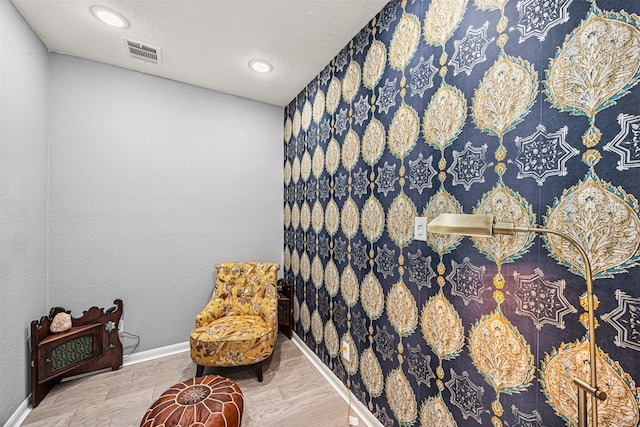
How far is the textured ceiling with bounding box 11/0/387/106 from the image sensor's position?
5.35ft

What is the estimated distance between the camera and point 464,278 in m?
1.14

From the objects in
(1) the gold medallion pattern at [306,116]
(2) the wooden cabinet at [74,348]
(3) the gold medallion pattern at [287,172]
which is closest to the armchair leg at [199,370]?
(2) the wooden cabinet at [74,348]

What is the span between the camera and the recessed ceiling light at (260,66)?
2207 millimetres

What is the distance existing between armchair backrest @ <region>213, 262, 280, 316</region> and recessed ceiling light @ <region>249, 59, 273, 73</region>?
1.87 m

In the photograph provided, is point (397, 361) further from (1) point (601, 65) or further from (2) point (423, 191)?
(1) point (601, 65)

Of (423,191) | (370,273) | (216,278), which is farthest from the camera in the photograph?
(216,278)

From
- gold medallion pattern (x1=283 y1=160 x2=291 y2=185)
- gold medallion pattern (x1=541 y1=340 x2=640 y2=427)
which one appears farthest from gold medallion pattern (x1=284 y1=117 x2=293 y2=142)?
gold medallion pattern (x1=541 y1=340 x2=640 y2=427)

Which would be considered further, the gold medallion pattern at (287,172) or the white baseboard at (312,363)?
the gold medallion pattern at (287,172)

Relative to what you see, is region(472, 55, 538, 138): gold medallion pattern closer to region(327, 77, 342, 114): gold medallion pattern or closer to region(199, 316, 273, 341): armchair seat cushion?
region(327, 77, 342, 114): gold medallion pattern

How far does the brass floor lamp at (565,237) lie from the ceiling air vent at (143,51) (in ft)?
8.35

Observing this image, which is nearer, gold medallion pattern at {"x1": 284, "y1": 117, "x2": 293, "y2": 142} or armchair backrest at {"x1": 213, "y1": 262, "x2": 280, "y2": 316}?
armchair backrest at {"x1": 213, "y1": 262, "x2": 280, "y2": 316}

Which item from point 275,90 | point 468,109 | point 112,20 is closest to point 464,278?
point 468,109

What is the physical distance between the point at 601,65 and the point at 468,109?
41cm

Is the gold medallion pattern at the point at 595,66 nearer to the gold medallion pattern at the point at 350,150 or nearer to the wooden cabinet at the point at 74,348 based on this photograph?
the gold medallion pattern at the point at 350,150
